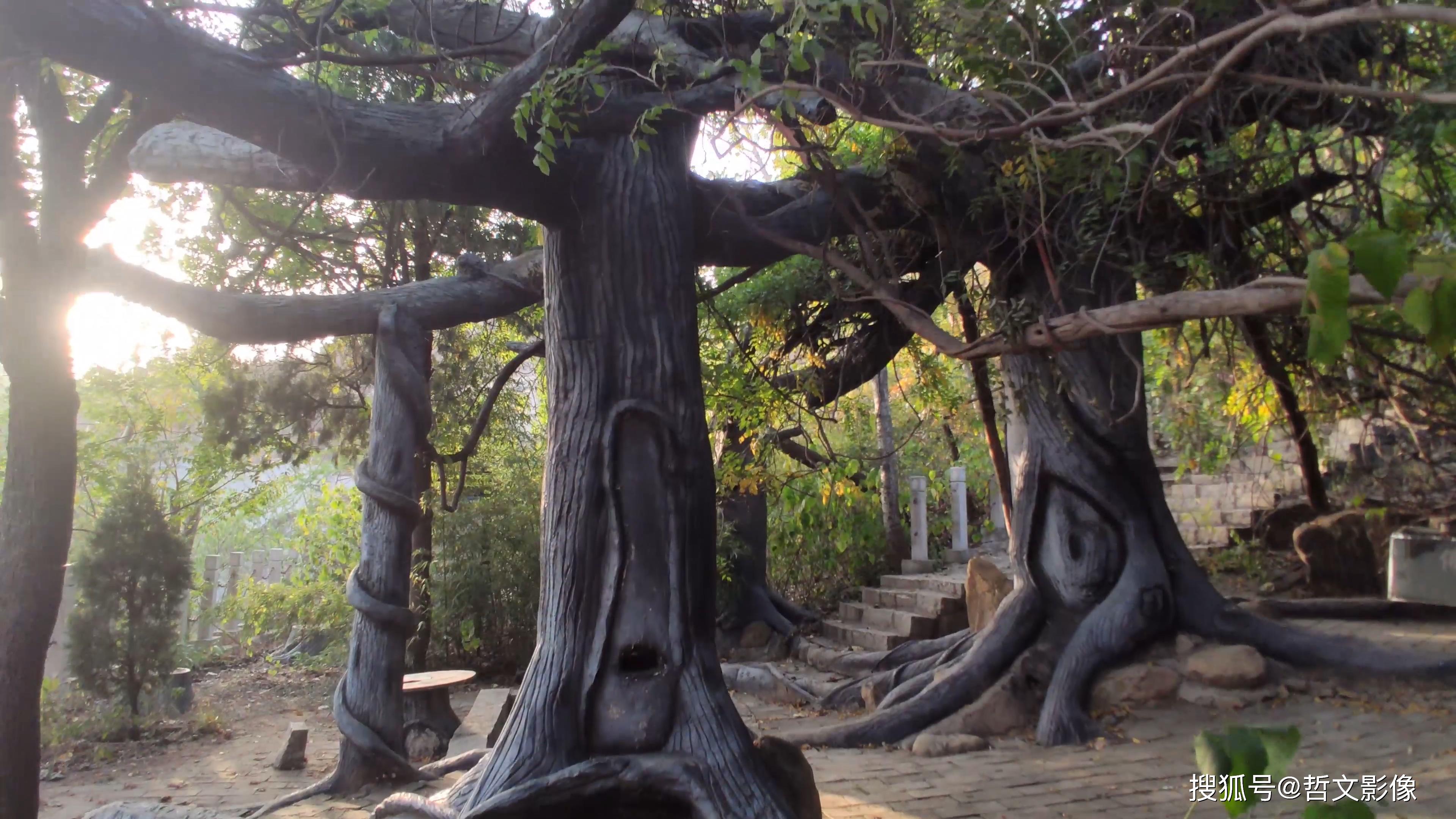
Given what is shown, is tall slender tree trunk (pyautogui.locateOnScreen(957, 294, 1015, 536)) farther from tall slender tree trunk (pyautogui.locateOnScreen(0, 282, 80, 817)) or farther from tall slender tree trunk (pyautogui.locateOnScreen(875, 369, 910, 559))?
tall slender tree trunk (pyautogui.locateOnScreen(0, 282, 80, 817))

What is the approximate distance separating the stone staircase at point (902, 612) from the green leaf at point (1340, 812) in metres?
9.62

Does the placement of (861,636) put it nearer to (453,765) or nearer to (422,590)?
(422,590)

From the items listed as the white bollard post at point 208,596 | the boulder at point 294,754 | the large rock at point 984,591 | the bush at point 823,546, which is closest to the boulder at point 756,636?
the bush at point 823,546

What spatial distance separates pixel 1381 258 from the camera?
1237 millimetres

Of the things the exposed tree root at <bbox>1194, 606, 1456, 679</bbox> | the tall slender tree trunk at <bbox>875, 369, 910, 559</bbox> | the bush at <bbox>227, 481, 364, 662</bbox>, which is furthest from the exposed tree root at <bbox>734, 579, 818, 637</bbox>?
the exposed tree root at <bbox>1194, 606, 1456, 679</bbox>

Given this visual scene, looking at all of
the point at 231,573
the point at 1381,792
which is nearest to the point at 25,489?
the point at 1381,792

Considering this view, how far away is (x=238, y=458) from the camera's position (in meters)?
10.7

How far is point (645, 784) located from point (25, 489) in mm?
2707

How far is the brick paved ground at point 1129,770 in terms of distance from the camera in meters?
4.94

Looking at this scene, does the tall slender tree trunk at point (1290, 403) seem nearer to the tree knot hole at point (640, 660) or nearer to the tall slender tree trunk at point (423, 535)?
the tree knot hole at point (640, 660)

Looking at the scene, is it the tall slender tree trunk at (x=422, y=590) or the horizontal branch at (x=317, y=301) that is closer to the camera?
the horizontal branch at (x=317, y=301)

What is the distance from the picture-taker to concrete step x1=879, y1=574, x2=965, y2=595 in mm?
11414

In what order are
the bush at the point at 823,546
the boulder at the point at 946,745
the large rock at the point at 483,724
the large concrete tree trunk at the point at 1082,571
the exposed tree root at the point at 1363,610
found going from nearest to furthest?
the boulder at the point at 946,745, the large concrete tree trunk at the point at 1082,571, the large rock at the point at 483,724, the exposed tree root at the point at 1363,610, the bush at the point at 823,546

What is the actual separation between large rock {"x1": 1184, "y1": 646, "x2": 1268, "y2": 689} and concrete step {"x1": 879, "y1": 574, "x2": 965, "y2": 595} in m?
4.47
